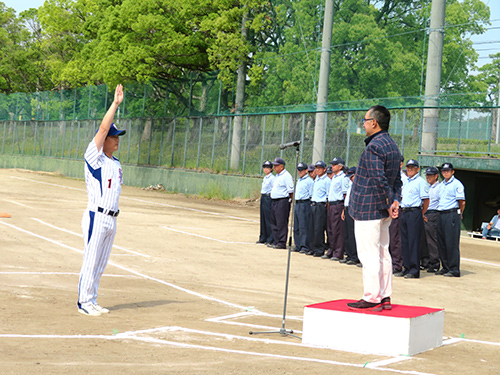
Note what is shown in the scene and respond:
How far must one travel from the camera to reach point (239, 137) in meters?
35.1

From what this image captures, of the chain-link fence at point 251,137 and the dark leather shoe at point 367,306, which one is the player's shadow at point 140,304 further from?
the chain-link fence at point 251,137

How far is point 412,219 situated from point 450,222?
0.85 meters

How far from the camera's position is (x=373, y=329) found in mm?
7535

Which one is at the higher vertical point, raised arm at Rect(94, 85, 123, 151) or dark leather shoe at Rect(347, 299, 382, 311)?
raised arm at Rect(94, 85, 123, 151)

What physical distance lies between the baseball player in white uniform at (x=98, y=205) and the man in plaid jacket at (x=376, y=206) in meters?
3.01

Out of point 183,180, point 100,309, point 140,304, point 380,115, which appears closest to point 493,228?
point 140,304

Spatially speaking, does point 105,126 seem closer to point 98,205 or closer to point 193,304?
point 98,205

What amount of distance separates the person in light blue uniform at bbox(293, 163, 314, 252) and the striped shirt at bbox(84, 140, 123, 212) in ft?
29.1

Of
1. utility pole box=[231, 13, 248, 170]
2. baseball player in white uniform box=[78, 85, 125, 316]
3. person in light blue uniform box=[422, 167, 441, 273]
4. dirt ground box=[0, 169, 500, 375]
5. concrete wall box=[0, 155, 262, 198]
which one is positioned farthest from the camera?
utility pole box=[231, 13, 248, 170]

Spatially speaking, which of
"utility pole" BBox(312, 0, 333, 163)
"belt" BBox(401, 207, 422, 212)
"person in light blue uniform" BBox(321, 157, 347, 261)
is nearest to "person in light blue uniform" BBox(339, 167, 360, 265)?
"person in light blue uniform" BBox(321, 157, 347, 261)

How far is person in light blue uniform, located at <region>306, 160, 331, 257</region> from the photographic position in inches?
661

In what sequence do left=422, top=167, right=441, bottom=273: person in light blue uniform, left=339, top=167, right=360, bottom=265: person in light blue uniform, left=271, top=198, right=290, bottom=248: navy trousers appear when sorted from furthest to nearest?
left=271, top=198, right=290, bottom=248: navy trousers
left=339, top=167, right=360, bottom=265: person in light blue uniform
left=422, top=167, right=441, bottom=273: person in light blue uniform

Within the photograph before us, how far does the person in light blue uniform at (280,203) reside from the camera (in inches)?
688

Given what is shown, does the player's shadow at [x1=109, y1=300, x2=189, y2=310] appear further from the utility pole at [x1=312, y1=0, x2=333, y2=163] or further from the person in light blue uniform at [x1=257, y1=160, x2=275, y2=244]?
the utility pole at [x1=312, y1=0, x2=333, y2=163]
